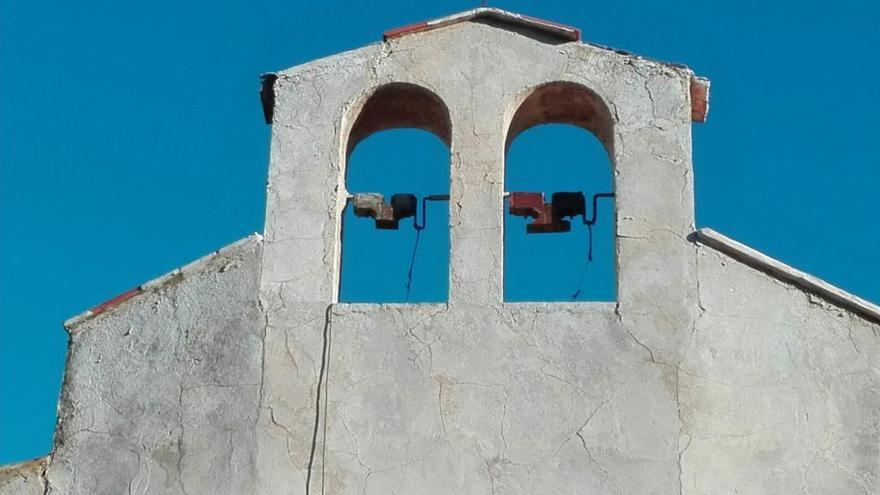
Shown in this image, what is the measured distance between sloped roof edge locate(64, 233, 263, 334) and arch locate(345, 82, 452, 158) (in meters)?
0.89

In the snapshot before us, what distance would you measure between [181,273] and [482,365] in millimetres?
1846

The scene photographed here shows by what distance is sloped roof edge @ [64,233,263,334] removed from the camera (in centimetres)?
939

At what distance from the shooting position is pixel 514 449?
870 centimetres

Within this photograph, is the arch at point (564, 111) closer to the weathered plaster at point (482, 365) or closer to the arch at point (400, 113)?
the weathered plaster at point (482, 365)

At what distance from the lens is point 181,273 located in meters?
9.43

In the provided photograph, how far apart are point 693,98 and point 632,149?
0.57 m

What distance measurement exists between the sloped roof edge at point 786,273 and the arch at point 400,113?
5.39 feet

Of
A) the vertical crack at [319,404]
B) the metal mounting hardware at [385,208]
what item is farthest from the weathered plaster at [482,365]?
the metal mounting hardware at [385,208]

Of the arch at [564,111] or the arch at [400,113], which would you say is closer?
the arch at [564,111]

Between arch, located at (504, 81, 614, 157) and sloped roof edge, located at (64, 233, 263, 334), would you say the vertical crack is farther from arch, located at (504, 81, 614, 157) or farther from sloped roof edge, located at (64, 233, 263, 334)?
arch, located at (504, 81, 614, 157)

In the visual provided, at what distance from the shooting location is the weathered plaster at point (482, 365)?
28.4ft

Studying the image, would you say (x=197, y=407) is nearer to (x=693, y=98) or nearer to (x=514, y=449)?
(x=514, y=449)

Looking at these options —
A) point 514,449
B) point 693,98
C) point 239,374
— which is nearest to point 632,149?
point 693,98

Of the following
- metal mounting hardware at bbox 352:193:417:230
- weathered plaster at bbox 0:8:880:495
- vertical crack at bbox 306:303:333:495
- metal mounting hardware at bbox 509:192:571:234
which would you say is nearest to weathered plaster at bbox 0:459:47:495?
weathered plaster at bbox 0:8:880:495
